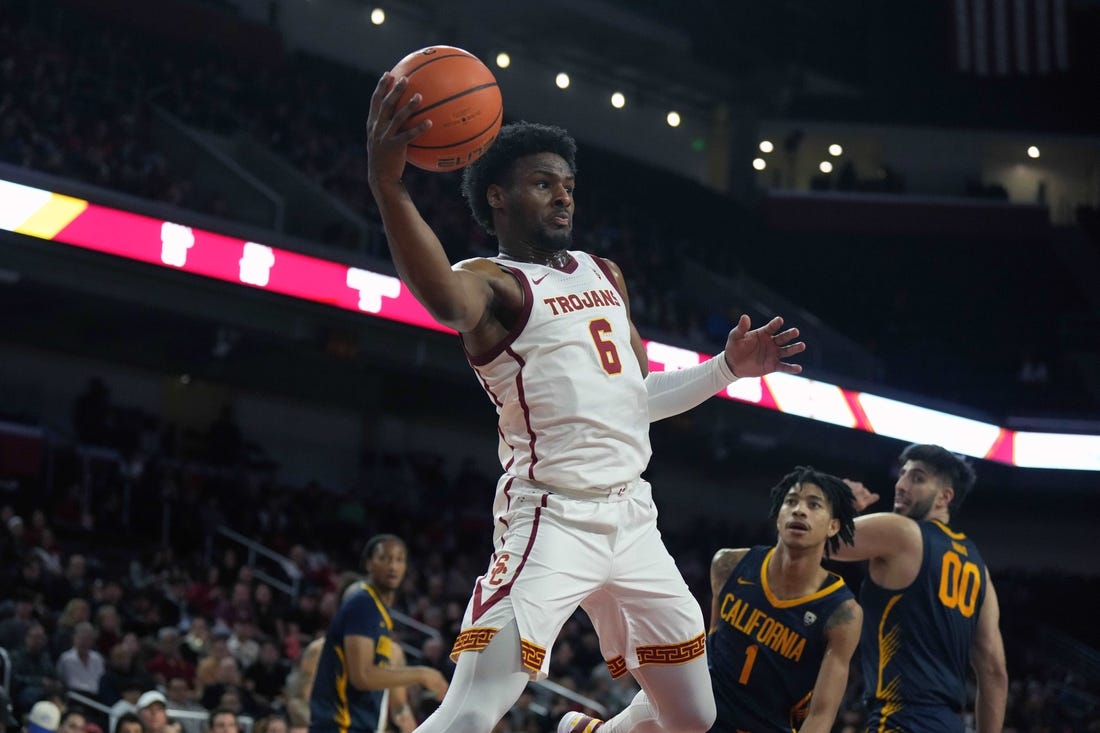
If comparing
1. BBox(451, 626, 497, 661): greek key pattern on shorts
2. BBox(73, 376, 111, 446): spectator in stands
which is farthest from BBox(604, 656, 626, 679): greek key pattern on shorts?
BBox(73, 376, 111, 446): spectator in stands

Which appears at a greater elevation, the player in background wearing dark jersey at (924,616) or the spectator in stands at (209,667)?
the player in background wearing dark jersey at (924,616)

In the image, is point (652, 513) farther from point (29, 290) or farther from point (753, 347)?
point (29, 290)

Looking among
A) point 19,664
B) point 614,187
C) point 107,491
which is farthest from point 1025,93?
point 19,664

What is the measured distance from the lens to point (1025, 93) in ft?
111

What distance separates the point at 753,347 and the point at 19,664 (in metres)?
7.25

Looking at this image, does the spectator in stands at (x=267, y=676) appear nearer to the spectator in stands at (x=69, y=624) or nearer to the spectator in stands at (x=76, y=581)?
the spectator in stands at (x=69, y=624)

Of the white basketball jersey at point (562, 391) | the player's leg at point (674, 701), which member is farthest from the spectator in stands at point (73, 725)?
the white basketball jersey at point (562, 391)

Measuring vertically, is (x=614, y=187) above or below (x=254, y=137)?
above

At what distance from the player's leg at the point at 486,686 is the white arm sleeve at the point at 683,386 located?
113cm

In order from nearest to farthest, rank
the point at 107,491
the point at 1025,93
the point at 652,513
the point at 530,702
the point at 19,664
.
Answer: the point at 652,513
the point at 19,664
the point at 530,702
the point at 107,491
the point at 1025,93

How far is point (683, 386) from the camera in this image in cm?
517

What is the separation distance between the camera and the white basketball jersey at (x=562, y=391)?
15.1ft

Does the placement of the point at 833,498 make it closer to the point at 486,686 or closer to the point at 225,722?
the point at 486,686

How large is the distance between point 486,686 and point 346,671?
9.18ft
